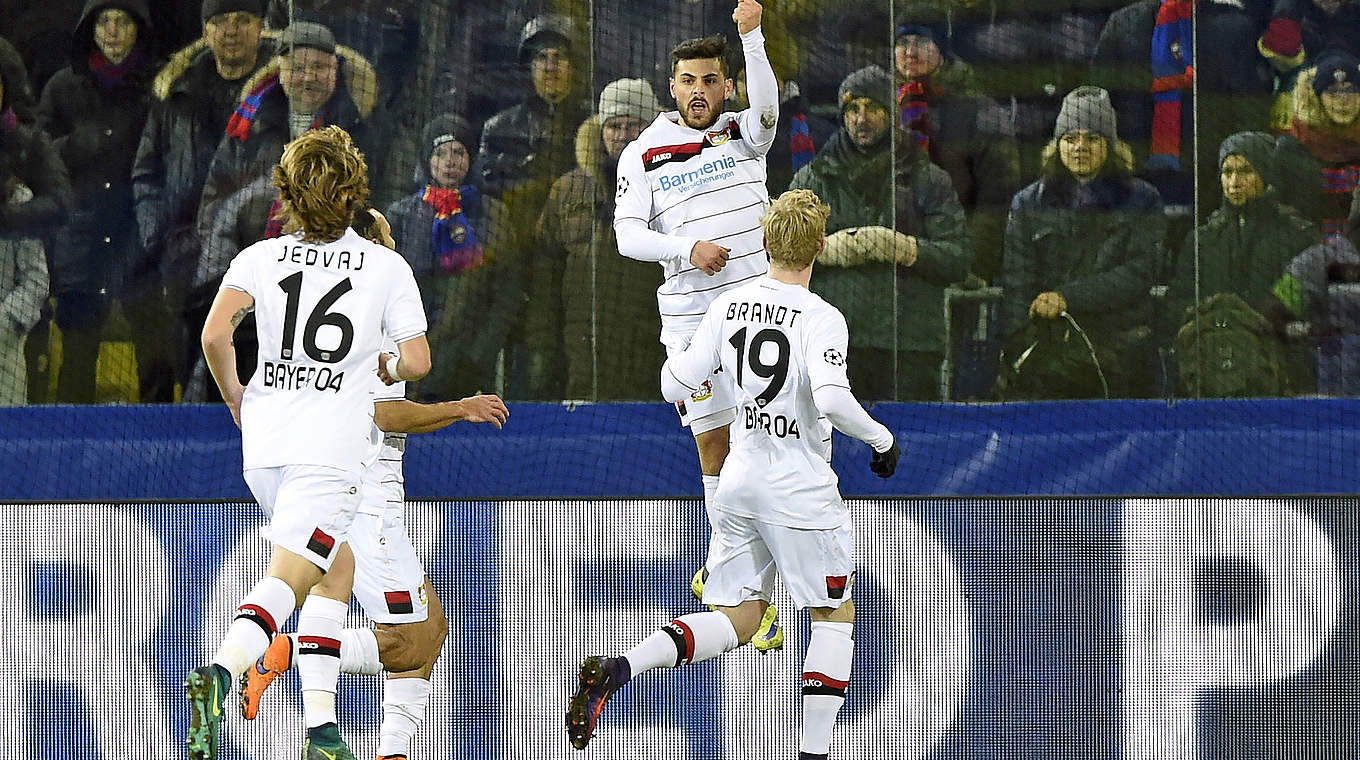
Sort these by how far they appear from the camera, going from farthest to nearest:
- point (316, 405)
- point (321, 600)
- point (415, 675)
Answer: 1. point (415, 675)
2. point (321, 600)
3. point (316, 405)

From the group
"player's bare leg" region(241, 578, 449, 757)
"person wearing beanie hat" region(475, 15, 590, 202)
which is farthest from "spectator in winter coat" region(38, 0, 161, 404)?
"player's bare leg" region(241, 578, 449, 757)

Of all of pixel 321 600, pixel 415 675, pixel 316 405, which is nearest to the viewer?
pixel 316 405

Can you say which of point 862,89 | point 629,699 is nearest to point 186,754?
point 629,699

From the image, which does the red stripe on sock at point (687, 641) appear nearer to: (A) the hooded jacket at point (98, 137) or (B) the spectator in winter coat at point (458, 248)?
(B) the spectator in winter coat at point (458, 248)

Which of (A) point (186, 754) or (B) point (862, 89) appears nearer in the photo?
(A) point (186, 754)

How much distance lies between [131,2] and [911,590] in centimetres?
512

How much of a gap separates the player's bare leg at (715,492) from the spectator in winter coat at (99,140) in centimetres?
341

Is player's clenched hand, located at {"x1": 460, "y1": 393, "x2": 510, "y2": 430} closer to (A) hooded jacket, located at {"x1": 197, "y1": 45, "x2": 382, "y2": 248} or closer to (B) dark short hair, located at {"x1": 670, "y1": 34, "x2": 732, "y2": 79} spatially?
(B) dark short hair, located at {"x1": 670, "y1": 34, "x2": 732, "y2": 79}

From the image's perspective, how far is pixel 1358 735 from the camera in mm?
5406

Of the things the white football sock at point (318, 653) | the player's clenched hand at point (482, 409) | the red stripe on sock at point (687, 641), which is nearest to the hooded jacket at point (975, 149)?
the red stripe on sock at point (687, 641)

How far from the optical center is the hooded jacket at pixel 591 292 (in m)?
7.99

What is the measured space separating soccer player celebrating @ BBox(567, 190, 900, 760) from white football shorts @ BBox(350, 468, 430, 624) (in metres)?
0.63

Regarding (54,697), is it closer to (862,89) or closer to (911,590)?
(911,590)

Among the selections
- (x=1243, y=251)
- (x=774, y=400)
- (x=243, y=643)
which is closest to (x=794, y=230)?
(x=774, y=400)
